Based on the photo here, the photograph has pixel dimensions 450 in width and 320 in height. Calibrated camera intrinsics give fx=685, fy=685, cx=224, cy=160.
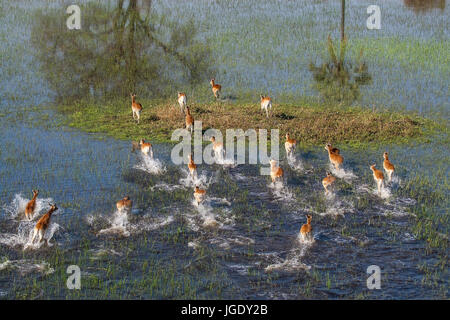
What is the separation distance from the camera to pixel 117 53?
3050cm

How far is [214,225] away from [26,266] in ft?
13.8

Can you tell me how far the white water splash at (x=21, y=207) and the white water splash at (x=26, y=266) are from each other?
78.7 inches

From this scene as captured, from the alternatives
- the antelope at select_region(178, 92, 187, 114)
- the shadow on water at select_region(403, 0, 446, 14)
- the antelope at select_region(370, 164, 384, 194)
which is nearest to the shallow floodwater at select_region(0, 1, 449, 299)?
the antelope at select_region(370, 164, 384, 194)

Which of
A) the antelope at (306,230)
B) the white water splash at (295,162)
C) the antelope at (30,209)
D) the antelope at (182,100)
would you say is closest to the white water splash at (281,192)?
the white water splash at (295,162)

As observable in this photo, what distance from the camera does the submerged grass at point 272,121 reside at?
71.1 ft

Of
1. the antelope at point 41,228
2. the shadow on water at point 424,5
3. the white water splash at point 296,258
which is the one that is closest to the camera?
the white water splash at point 296,258

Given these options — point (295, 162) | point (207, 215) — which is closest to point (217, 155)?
point (295, 162)

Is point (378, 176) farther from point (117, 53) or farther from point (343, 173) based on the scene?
point (117, 53)

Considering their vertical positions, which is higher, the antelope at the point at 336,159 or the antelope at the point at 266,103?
the antelope at the point at 266,103

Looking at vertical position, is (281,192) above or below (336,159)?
below

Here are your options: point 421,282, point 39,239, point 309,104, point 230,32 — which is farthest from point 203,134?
point 230,32

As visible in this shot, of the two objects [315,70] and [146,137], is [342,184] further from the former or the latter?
[315,70]

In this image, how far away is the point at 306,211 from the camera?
16.2m

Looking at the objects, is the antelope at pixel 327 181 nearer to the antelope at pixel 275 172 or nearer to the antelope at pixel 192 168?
the antelope at pixel 275 172
